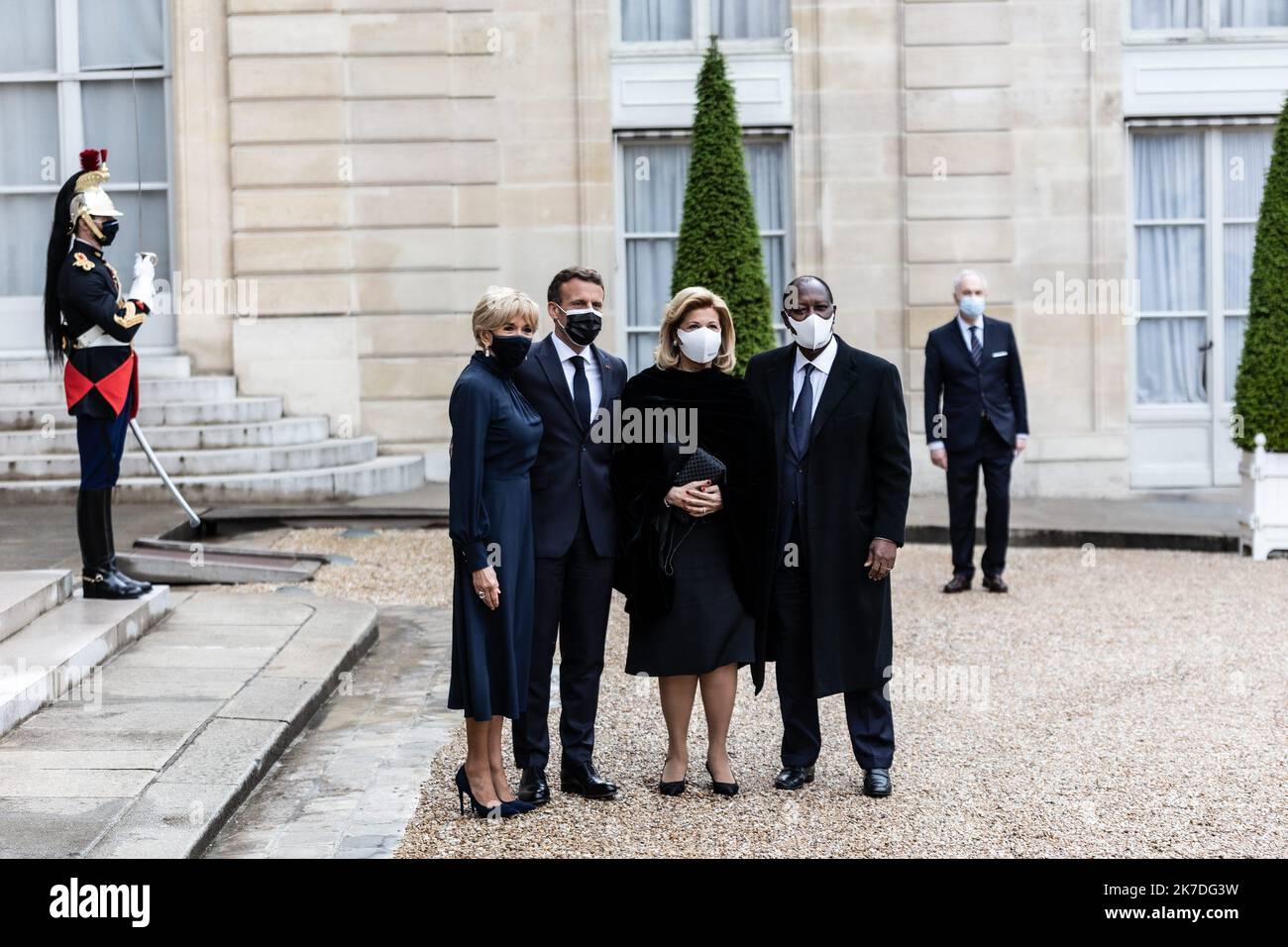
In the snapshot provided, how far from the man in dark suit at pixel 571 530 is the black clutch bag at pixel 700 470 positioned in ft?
0.95

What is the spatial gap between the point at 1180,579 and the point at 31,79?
10447 millimetres

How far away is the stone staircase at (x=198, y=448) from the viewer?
12.9m

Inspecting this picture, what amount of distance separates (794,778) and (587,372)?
1.56m

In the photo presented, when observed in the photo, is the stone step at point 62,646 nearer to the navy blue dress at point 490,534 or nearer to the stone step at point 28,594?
the stone step at point 28,594

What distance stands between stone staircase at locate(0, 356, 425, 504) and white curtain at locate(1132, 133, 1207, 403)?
6412 mm

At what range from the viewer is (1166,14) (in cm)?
1488

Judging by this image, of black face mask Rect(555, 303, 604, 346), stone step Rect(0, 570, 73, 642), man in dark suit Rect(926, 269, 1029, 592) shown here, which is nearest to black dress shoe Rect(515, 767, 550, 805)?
black face mask Rect(555, 303, 604, 346)

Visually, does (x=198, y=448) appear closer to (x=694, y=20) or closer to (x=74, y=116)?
(x=74, y=116)

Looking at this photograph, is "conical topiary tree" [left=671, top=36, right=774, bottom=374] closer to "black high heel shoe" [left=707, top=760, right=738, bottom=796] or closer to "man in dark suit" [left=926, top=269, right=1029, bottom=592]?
"man in dark suit" [left=926, top=269, right=1029, bottom=592]

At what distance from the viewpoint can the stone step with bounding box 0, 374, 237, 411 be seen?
13.8m

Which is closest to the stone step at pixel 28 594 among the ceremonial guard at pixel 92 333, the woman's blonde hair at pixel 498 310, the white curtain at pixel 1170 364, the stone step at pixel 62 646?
the stone step at pixel 62 646

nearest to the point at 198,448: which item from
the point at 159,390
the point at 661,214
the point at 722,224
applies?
the point at 159,390

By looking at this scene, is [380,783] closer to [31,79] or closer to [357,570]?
[357,570]

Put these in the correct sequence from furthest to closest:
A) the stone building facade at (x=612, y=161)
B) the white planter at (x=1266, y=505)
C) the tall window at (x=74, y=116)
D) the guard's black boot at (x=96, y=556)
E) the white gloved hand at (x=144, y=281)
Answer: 1. the tall window at (x=74, y=116)
2. the stone building facade at (x=612, y=161)
3. the white planter at (x=1266, y=505)
4. the white gloved hand at (x=144, y=281)
5. the guard's black boot at (x=96, y=556)
